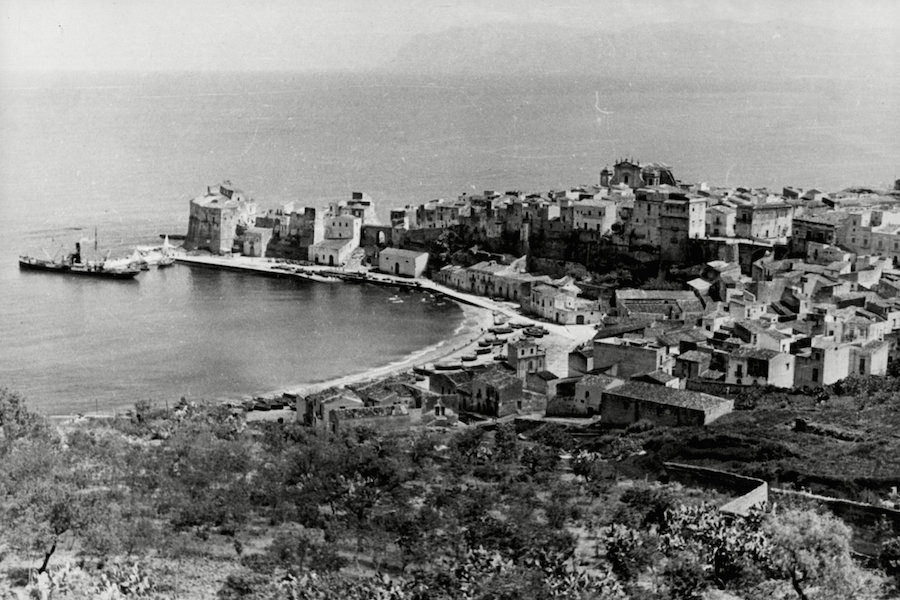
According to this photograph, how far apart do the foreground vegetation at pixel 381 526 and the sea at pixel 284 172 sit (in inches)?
307

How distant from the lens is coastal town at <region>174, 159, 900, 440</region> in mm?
21781

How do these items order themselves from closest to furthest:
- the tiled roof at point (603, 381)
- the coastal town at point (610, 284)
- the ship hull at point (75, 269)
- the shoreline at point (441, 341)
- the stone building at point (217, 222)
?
the tiled roof at point (603, 381) → the coastal town at point (610, 284) → the shoreline at point (441, 341) → the ship hull at point (75, 269) → the stone building at point (217, 222)

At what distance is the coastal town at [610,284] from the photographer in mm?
21781

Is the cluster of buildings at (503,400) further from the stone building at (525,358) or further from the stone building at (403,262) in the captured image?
the stone building at (403,262)

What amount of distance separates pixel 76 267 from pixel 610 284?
57.2ft

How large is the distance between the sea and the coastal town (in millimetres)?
2374

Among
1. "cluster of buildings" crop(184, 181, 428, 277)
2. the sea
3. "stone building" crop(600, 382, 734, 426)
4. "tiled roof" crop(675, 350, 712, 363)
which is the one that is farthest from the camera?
"cluster of buildings" crop(184, 181, 428, 277)

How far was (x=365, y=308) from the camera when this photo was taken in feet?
110

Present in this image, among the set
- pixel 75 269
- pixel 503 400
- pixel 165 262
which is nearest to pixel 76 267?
pixel 75 269

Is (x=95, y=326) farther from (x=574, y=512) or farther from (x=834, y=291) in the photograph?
(x=574, y=512)

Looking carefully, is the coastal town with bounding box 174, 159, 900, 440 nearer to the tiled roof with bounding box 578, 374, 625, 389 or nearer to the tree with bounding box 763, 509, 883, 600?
the tiled roof with bounding box 578, 374, 625, 389

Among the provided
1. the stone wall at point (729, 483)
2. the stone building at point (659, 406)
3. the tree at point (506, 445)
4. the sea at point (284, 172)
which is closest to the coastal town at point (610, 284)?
the stone building at point (659, 406)

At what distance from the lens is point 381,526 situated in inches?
544

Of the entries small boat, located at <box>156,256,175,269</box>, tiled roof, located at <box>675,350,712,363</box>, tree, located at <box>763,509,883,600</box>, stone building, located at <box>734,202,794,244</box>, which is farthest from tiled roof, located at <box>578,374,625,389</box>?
small boat, located at <box>156,256,175,269</box>
